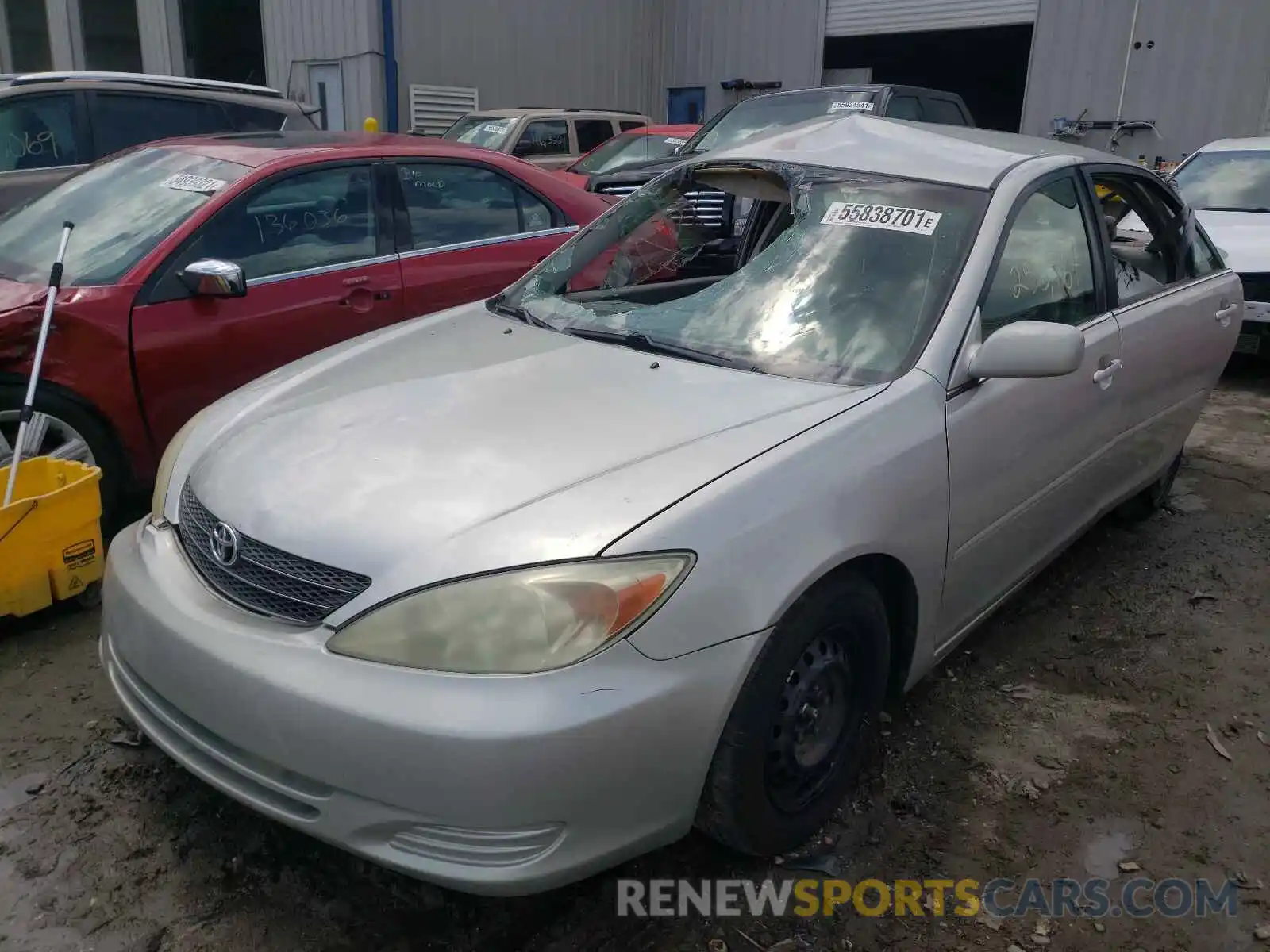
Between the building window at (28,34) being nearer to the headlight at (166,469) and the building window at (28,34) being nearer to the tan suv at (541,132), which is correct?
the tan suv at (541,132)

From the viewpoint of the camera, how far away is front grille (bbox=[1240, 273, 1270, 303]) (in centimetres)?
661

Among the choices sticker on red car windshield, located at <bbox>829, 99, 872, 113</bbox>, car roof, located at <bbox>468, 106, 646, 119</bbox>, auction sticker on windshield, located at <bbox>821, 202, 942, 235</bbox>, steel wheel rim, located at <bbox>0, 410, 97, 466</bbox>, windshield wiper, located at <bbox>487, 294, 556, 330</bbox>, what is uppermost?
sticker on red car windshield, located at <bbox>829, 99, 872, 113</bbox>

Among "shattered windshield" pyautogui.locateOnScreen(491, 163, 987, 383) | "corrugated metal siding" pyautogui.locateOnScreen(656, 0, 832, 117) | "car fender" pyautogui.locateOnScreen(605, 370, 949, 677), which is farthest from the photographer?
"corrugated metal siding" pyautogui.locateOnScreen(656, 0, 832, 117)

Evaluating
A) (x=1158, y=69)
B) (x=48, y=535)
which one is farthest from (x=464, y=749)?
(x=1158, y=69)

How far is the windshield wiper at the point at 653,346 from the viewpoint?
2639mm

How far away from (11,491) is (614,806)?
7.86 feet

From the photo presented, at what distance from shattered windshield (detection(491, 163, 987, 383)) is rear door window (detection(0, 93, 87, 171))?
463 cm

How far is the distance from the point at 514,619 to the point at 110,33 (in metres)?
19.1

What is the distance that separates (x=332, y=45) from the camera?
537 inches

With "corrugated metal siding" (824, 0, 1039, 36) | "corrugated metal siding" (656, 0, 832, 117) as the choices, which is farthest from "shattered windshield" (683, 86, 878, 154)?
"corrugated metal siding" (656, 0, 832, 117)

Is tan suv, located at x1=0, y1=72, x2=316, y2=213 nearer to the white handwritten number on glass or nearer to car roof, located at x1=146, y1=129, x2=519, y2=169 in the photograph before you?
car roof, located at x1=146, y1=129, x2=519, y2=169

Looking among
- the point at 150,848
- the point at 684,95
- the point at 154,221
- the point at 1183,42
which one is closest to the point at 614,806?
the point at 150,848

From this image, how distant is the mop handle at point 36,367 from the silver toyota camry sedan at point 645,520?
0.90 meters

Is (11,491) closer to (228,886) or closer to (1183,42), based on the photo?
(228,886)
